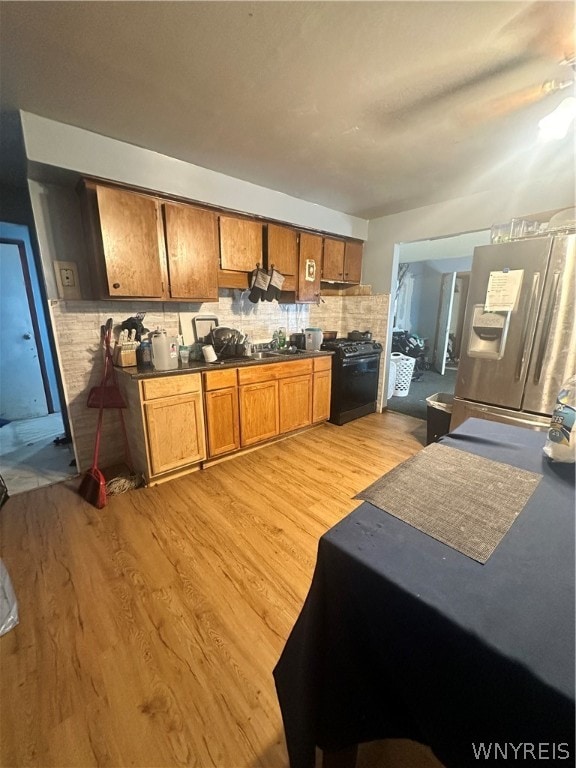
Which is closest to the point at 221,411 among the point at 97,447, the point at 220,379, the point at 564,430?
the point at 220,379

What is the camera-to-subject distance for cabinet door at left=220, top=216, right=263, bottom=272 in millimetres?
2822

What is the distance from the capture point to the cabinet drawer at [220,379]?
8.45 feet

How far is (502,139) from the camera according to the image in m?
2.12

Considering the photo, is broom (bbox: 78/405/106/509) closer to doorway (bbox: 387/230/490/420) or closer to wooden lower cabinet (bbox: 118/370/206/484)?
wooden lower cabinet (bbox: 118/370/206/484)

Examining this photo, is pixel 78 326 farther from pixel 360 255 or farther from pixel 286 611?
pixel 360 255

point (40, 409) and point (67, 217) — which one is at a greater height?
point (67, 217)

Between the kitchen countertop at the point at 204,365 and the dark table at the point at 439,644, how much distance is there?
6.32 ft

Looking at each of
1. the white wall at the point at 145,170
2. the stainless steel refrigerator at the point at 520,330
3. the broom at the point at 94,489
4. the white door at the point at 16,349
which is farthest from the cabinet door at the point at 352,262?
the white door at the point at 16,349

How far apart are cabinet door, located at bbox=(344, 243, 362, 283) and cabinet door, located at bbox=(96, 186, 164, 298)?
7.62 ft

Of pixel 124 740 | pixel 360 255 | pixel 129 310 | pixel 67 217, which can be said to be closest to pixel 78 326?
pixel 129 310

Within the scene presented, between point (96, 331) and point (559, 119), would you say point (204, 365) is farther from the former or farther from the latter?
point (559, 119)

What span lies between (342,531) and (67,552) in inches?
74.0

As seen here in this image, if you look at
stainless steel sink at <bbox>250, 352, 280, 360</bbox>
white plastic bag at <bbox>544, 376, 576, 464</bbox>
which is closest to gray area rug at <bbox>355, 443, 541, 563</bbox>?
white plastic bag at <bbox>544, 376, 576, 464</bbox>

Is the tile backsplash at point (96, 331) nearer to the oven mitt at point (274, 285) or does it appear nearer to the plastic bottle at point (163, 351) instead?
the oven mitt at point (274, 285)
